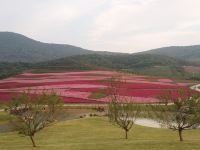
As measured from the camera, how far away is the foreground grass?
29422mm

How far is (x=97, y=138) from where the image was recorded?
37.8 meters

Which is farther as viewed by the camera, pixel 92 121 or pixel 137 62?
pixel 137 62

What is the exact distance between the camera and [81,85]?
75.2 metres

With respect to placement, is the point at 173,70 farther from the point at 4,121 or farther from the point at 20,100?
the point at 20,100

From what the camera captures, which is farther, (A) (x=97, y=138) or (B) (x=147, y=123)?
(B) (x=147, y=123)

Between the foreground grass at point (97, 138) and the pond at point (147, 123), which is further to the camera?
the pond at point (147, 123)

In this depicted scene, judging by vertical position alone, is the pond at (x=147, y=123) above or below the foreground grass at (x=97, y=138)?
below

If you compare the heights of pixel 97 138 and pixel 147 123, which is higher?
pixel 97 138

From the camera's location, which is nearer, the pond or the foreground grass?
the foreground grass

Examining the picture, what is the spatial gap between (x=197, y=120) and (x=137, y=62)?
16316 cm

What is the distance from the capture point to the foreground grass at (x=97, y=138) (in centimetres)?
2942

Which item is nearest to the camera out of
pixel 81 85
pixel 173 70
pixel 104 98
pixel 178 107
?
pixel 178 107

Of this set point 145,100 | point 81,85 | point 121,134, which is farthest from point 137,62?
point 121,134

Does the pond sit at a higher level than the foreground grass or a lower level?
lower
